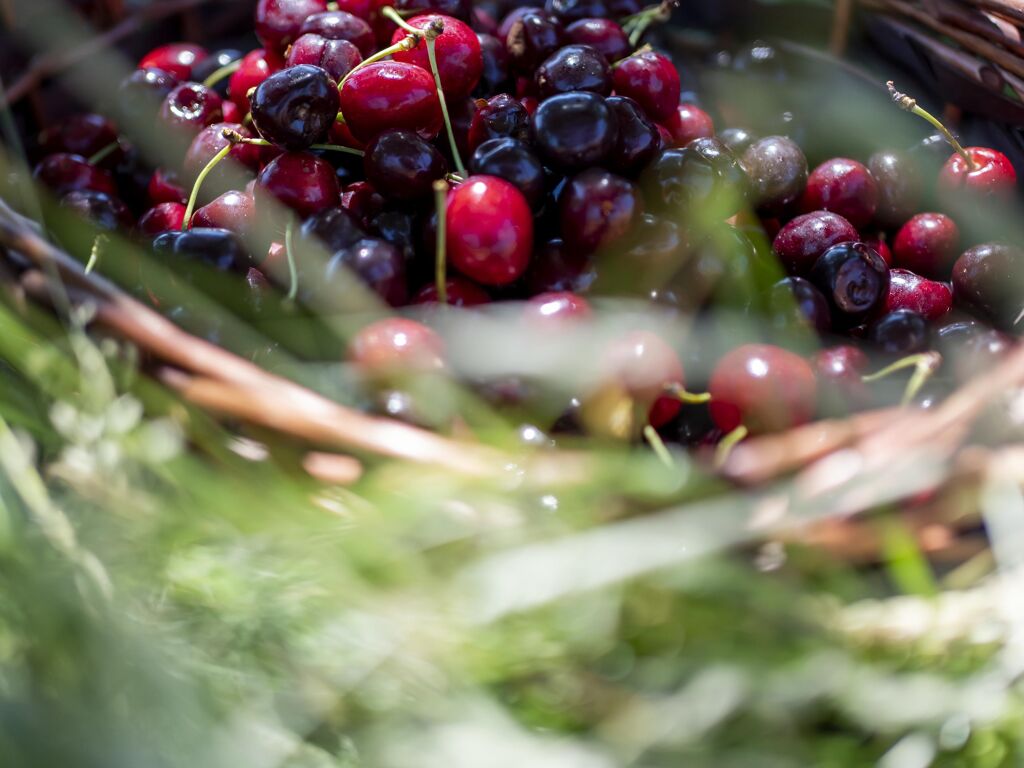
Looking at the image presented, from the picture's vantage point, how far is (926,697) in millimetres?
528

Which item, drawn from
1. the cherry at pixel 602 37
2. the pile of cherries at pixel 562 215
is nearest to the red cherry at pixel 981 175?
the pile of cherries at pixel 562 215

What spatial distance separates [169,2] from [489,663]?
96 centimetres

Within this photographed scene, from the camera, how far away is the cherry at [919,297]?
2.60ft

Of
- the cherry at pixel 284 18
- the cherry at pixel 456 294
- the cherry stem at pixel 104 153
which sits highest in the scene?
the cherry at pixel 284 18

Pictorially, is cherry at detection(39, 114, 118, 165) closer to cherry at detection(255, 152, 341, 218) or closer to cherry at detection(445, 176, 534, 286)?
cherry at detection(255, 152, 341, 218)

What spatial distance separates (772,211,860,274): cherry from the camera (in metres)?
0.79

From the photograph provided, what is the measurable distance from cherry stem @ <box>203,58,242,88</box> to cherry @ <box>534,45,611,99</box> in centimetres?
35

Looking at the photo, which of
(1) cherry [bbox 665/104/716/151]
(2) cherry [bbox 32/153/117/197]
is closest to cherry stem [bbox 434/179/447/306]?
(1) cherry [bbox 665/104/716/151]

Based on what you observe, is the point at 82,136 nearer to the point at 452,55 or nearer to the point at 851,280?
the point at 452,55

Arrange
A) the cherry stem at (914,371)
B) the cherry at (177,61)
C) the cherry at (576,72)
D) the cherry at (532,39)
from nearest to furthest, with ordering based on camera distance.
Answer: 1. the cherry stem at (914,371)
2. the cherry at (576,72)
3. the cherry at (532,39)
4. the cherry at (177,61)

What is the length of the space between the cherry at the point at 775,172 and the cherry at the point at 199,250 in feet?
1.56

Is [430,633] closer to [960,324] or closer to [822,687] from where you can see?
[822,687]

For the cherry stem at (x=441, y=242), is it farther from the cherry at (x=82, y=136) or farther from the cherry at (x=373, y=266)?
the cherry at (x=82, y=136)

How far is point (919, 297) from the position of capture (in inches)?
31.2
